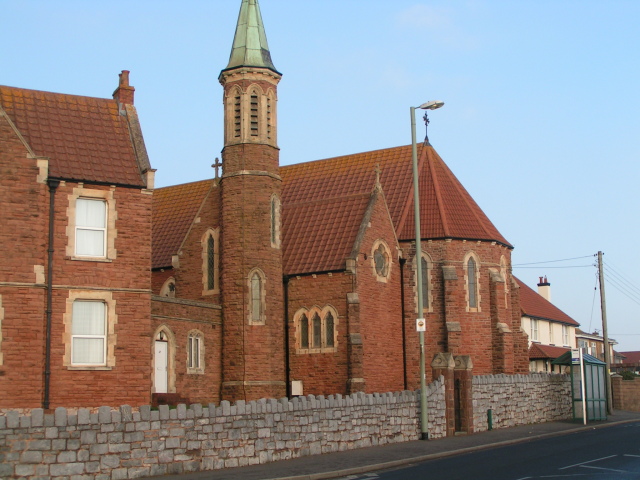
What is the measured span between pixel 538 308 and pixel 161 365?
3914 centimetres

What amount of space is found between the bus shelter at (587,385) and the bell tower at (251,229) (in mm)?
12595

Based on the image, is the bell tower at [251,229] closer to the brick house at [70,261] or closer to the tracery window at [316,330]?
the tracery window at [316,330]

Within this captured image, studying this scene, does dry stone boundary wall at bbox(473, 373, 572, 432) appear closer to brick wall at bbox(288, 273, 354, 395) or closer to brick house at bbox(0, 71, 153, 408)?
brick wall at bbox(288, 273, 354, 395)

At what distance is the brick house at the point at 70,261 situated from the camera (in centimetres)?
2417

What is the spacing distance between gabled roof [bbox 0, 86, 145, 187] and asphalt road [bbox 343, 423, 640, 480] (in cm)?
1264

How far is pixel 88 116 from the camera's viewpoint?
1120 inches

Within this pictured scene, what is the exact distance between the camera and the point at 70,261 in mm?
25281

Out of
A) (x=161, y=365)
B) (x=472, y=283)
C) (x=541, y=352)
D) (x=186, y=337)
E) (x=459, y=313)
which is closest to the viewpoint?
(x=161, y=365)

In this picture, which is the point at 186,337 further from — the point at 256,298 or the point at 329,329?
the point at 329,329

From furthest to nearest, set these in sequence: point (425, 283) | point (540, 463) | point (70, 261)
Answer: point (425, 283), point (70, 261), point (540, 463)

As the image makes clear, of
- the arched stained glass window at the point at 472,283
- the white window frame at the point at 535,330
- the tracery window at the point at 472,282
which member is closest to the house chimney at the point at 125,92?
the tracery window at the point at 472,282

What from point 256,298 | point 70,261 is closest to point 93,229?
point 70,261

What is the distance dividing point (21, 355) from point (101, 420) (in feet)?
22.3

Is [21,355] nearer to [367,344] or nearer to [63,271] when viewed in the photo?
[63,271]
